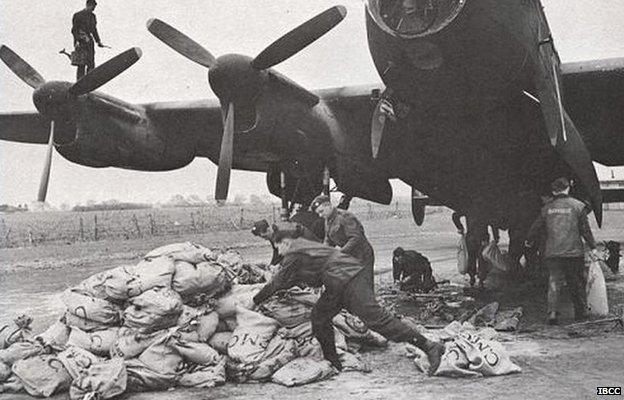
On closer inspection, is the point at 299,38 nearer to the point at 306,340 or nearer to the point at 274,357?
the point at 306,340

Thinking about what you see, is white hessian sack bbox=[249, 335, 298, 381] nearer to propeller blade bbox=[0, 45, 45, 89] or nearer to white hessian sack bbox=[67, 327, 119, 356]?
white hessian sack bbox=[67, 327, 119, 356]

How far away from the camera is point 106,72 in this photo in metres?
8.05

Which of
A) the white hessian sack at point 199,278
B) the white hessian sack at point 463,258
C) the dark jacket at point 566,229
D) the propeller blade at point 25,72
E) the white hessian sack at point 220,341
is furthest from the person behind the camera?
the white hessian sack at point 463,258

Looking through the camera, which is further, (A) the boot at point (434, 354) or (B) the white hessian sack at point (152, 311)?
(B) the white hessian sack at point (152, 311)

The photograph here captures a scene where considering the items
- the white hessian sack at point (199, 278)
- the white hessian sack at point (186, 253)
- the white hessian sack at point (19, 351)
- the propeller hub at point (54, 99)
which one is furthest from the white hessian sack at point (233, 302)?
the propeller hub at point (54, 99)

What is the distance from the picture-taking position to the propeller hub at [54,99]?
8180mm

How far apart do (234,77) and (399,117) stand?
2.03m

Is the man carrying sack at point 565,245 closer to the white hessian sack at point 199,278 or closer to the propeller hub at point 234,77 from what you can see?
the white hessian sack at point 199,278

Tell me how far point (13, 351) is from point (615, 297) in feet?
25.2

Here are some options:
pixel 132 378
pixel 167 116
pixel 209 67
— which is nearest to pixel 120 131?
pixel 167 116

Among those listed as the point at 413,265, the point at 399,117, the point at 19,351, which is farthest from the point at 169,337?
the point at 413,265

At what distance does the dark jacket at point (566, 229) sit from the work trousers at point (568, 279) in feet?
0.41

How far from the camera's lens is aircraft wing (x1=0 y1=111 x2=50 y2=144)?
10.1 metres

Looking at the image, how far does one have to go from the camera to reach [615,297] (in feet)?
27.9
